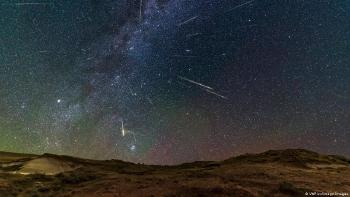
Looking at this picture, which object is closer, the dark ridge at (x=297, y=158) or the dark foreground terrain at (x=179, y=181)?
the dark foreground terrain at (x=179, y=181)

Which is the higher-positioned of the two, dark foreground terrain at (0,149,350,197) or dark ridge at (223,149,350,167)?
dark ridge at (223,149,350,167)

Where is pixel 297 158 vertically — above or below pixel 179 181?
above

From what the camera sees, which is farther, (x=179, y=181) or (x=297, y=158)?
(x=297, y=158)

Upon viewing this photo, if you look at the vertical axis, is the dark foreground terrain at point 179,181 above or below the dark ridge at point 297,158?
below

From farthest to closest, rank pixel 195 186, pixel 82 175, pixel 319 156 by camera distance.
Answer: pixel 319 156, pixel 82 175, pixel 195 186

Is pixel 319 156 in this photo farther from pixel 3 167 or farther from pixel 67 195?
pixel 3 167

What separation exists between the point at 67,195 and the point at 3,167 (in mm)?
13298

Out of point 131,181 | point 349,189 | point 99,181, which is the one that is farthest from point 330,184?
point 99,181

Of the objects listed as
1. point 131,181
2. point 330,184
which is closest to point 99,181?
point 131,181

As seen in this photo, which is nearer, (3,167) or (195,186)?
(195,186)

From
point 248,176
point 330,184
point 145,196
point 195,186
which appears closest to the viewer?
point 145,196

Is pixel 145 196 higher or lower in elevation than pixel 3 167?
lower

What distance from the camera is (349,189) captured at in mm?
21234

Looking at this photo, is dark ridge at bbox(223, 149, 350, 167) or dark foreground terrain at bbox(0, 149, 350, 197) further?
dark ridge at bbox(223, 149, 350, 167)
